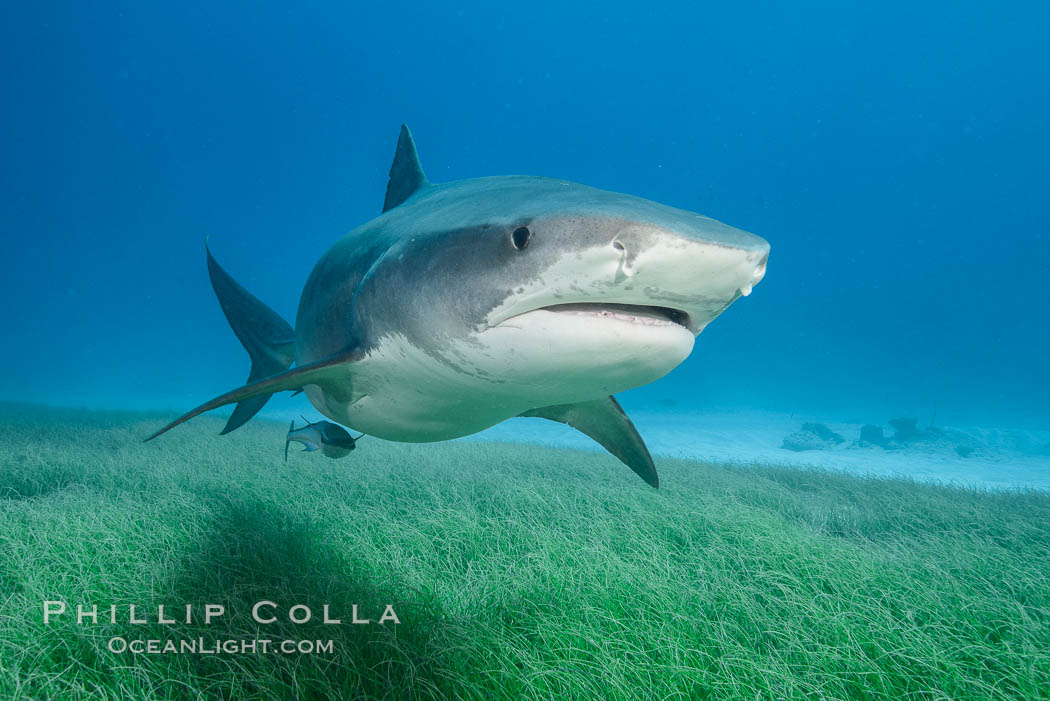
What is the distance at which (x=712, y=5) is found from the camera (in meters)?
117

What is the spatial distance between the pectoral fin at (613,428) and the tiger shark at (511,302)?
0.70 feet

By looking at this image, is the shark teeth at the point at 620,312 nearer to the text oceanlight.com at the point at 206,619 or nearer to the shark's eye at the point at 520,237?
the shark's eye at the point at 520,237

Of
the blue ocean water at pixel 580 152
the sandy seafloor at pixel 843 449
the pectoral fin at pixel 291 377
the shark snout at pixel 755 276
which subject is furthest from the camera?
the blue ocean water at pixel 580 152

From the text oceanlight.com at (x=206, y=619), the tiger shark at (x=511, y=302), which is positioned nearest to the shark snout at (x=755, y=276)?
the tiger shark at (x=511, y=302)

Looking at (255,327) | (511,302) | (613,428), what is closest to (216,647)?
(511,302)

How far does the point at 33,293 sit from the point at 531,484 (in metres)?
124

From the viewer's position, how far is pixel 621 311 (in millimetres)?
1673

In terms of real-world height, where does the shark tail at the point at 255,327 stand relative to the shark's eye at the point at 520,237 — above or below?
A: above

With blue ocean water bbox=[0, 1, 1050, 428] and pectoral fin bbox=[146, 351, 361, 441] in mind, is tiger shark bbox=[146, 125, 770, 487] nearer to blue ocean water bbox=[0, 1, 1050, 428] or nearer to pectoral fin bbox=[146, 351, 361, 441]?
pectoral fin bbox=[146, 351, 361, 441]

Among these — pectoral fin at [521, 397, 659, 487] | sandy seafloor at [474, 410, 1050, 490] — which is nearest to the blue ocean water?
sandy seafloor at [474, 410, 1050, 490]

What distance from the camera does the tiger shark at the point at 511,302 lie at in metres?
1.45

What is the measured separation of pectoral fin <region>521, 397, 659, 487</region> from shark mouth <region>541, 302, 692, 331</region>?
1.72 meters

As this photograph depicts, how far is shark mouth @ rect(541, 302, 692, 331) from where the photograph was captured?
1638 mm

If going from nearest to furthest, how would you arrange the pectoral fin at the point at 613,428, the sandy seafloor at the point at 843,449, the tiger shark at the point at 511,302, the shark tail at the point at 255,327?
1. the tiger shark at the point at 511,302
2. the pectoral fin at the point at 613,428
3. the shark tail at the point at 255,327
4. the sandy seafloor at the point at 843,449
